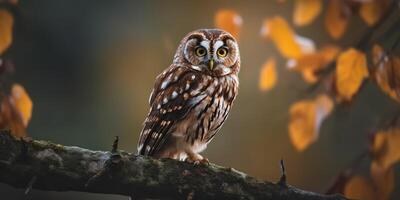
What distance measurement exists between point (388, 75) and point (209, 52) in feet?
2.81

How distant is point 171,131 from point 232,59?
44 centimetres

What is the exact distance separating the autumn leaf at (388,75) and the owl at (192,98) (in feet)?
2.50

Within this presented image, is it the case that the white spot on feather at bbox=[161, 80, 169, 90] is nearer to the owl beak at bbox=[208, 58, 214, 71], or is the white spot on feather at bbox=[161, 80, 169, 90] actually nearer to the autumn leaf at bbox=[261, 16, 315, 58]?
the owl beak at bbox=[208, 58, 214, 71]

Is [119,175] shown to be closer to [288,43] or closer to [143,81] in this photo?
[288,43]

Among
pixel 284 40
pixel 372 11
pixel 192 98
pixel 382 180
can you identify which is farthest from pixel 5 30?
pixel 382 180

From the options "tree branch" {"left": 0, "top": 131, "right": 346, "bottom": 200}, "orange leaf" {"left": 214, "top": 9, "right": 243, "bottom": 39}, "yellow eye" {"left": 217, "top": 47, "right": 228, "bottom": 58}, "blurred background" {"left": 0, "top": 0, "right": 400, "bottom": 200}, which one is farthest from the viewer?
"blurred background" {"left": 0, "top": 0, "right": 400, "bottom": 200}

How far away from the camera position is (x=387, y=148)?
238 centimetres

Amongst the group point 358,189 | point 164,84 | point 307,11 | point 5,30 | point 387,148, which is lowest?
point 358,189

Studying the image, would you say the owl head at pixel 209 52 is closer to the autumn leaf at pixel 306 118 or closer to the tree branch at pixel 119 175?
the autumn leaf at pixel 306 118

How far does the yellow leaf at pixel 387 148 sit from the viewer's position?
2359 millimetres

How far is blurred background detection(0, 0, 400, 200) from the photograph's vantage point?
540 cm

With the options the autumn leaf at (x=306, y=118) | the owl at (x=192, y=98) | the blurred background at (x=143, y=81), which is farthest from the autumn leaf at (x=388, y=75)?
the blurred background at (x=143, y=81)

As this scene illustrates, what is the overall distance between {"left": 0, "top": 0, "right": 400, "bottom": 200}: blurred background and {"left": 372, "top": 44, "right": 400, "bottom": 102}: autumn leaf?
3060 millimetres

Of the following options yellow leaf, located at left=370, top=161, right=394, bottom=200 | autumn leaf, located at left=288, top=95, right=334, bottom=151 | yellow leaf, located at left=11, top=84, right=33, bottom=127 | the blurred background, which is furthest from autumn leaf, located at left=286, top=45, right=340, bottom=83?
the blurred background
